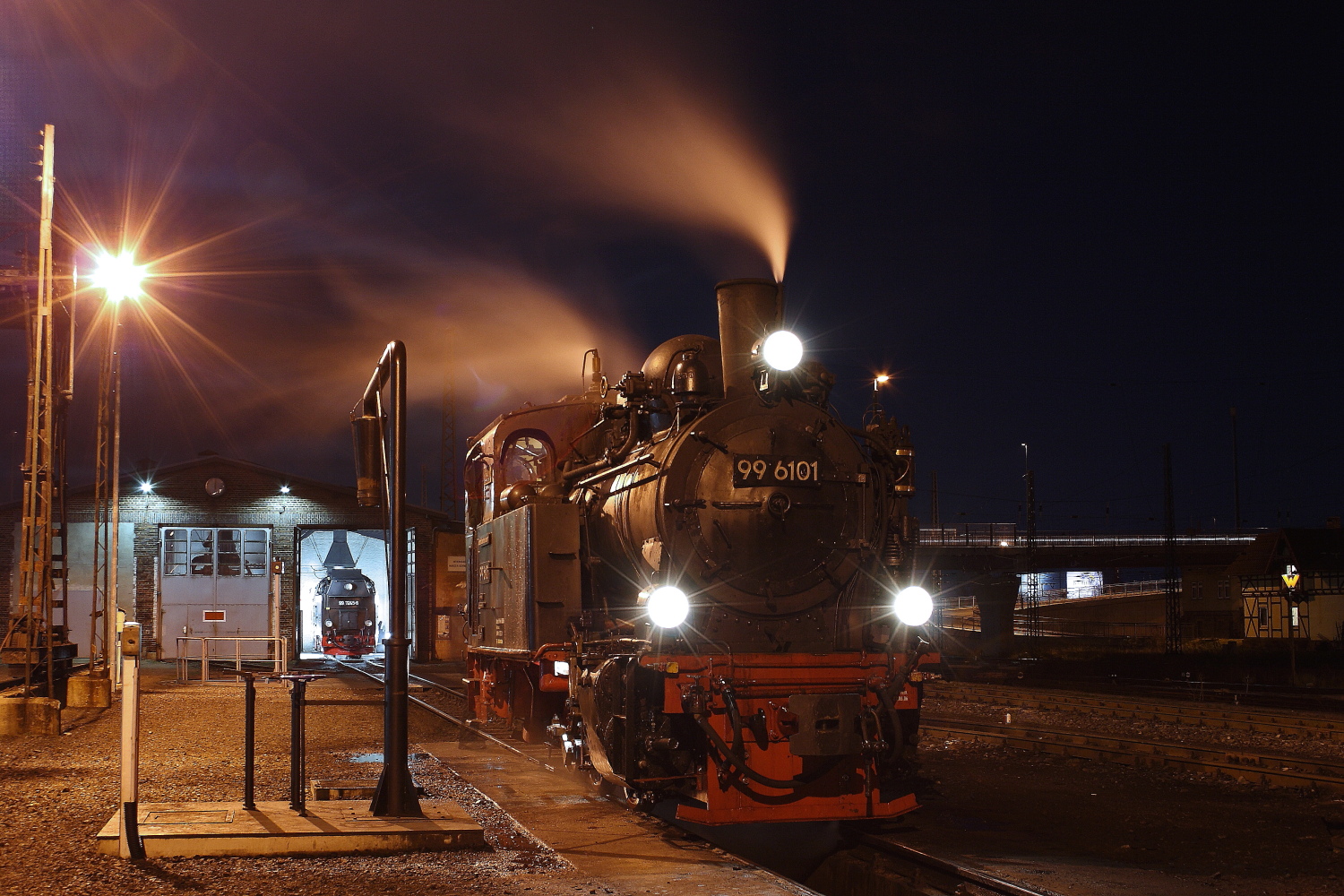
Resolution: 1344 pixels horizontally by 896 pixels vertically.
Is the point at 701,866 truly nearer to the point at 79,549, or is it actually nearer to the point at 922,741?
the point at 922,741

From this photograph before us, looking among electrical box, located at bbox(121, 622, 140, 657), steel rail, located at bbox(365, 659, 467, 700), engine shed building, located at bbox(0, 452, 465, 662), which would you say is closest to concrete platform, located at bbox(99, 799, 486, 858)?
electrical box, located at bbox(121, 622, 140, 657)

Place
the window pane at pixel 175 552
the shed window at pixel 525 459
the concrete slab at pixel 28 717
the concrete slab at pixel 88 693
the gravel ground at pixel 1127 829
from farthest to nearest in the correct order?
the window pane at pixel 175 552, the concrete slab at pixel 88 693, the concrete slab at pixel 28 717, the shed window at pixel 525 459, the gravel ground at pixel 1127 829

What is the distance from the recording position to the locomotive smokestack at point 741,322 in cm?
924

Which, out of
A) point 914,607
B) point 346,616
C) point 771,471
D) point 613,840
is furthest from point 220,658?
point 914,607

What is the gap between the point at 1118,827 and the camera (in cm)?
891

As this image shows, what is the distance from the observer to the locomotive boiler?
8.05 meters

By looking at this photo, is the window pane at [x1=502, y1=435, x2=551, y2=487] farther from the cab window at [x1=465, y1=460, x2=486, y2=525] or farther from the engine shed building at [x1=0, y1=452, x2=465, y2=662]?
the engine shed building at [x1=0, y1=452, x2=465, y2=662]

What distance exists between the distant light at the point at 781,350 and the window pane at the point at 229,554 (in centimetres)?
3039

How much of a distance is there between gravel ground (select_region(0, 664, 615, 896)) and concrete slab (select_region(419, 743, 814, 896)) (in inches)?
8.6

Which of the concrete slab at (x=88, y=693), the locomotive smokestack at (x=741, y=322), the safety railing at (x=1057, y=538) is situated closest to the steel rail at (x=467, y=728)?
the locomotive smokestack at (x=741, y=322)

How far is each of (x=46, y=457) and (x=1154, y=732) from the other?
14.9m

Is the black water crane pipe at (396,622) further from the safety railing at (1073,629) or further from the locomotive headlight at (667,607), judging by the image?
the safety railing at (1073,629)

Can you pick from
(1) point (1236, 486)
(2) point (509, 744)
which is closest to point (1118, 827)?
(2) point (509, 744)

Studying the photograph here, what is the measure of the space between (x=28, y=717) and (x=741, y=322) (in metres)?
10.9
